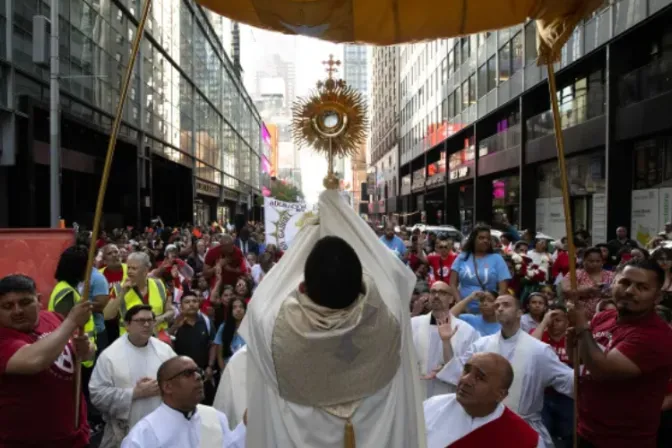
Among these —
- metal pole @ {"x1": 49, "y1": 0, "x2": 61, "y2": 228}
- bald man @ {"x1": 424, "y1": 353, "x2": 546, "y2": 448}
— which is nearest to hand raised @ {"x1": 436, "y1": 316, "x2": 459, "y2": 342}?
bald man @ {"x1": 424, "y1": 353, "x2": 546, "y2": 448}

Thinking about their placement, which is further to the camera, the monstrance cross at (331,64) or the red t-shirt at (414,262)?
the red t-shirt at (414,262)

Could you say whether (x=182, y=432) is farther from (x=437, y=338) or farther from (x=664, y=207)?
(x=664, y=207)

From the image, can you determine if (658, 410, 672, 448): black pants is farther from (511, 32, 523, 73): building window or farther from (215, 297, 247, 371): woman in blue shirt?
(511, 32, 523, 73): building window

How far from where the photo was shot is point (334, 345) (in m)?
2.65

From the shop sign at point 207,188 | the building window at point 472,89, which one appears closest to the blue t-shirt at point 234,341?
the building window at point 472,89

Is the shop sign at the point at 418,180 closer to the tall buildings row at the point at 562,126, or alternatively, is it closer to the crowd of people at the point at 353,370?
the tall buildings row at the point at 562,126

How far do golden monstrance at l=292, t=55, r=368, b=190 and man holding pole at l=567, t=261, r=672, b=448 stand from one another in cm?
162

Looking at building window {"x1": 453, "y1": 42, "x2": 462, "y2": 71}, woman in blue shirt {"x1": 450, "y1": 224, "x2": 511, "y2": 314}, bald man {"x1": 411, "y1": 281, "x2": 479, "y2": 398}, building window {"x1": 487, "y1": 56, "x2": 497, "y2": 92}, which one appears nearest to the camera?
bald man {"x1": 411, "y1": 281, "x2": 479, "y2": 398}

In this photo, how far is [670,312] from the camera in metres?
5.36

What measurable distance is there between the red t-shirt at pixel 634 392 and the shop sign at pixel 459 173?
118 ft

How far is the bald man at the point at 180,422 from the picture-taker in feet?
12.0

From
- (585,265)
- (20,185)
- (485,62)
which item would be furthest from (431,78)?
(585,265)

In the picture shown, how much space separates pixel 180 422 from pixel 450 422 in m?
1.50

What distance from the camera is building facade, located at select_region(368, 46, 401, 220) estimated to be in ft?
242
